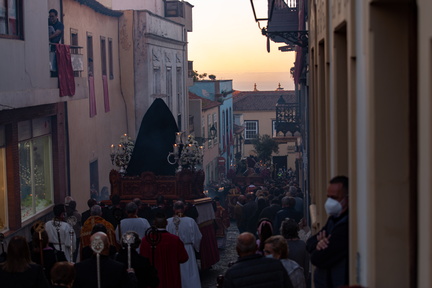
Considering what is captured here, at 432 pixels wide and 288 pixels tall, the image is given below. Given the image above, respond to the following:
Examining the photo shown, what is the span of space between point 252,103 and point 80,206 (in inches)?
2203

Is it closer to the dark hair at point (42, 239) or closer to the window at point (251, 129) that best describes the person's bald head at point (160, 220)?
the dark hair at point (42, 239)

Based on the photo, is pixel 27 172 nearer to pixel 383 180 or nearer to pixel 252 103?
pixel 383 180

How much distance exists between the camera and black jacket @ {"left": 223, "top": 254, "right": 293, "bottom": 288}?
668 cm

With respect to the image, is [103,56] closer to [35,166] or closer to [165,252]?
[35,166]

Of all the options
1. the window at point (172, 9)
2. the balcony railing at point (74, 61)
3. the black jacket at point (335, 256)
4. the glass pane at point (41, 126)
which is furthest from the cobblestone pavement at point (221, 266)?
the window at point (172, 9)

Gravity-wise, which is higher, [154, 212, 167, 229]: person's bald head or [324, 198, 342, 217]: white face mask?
[324, 198, 342, 217]: white face mask

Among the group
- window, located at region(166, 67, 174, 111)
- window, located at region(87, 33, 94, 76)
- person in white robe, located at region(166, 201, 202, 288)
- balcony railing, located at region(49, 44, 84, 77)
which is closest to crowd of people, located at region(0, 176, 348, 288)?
person in white robe, located at region(166, 201, 202, 288)

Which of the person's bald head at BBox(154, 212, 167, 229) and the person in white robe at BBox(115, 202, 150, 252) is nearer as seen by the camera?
the person's bald head at BBox(154, 212, 167, 229)

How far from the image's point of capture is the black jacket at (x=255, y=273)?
21.9 feet

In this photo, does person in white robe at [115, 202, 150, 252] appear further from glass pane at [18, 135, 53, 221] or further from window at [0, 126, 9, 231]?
glass pane at [18, 135, 53, 221]

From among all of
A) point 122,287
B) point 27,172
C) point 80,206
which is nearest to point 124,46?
point 80,206

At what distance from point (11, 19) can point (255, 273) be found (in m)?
10.7

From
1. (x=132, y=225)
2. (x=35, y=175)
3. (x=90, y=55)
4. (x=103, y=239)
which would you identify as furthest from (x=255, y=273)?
(x=90, y=55)

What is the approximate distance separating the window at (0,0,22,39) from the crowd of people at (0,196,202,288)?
467cm
